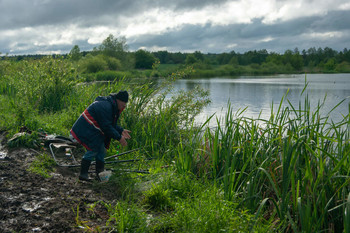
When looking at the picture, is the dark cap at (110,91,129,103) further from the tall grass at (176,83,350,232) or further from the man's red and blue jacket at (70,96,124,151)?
the tall grass at (176,83,350,232)

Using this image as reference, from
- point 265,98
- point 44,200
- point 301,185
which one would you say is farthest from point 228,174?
point 265,98

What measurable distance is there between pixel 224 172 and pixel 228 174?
44 centimetres

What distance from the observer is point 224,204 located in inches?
140

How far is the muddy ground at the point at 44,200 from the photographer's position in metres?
3.21

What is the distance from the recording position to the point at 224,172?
4.43 m

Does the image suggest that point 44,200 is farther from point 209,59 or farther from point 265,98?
point 209,59

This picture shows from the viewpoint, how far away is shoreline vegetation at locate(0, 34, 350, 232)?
330 cm

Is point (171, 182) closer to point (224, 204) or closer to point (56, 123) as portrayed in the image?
point (224, 204)

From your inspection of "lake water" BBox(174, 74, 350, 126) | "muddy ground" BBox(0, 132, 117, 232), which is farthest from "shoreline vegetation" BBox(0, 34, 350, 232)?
"lake water" BBox(174, 74, 350, 126)

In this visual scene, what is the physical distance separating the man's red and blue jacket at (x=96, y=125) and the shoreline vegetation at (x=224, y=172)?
24.4 inches

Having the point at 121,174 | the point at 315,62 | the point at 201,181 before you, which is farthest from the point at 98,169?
the point at 315,62

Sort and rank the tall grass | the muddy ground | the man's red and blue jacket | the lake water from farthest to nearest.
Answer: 1. the lake water
2. the man's red and blue jacket
3. the tall grass
4. the muddy ground

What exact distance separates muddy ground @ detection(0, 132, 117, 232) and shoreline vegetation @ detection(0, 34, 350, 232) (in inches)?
6.6

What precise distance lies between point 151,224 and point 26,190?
173cm
